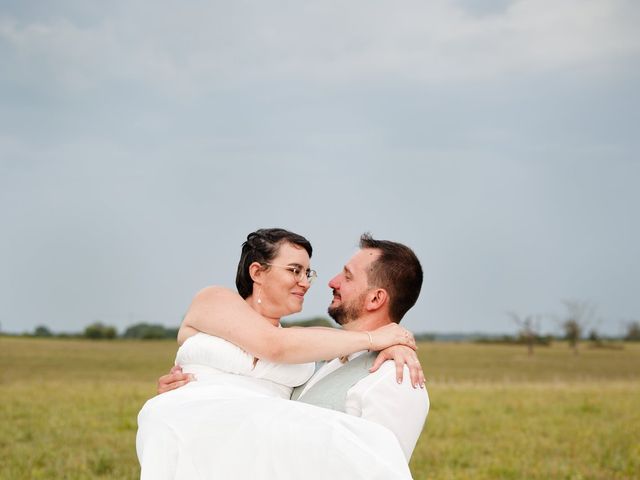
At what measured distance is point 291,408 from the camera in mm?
4078

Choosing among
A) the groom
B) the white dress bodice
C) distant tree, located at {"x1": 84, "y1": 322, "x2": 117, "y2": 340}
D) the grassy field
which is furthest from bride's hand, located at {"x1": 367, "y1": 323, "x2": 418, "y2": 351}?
distant tree, located at {"x1": 84, "y1": 322, "x2": 117, "y2": 340}

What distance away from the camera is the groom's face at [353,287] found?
4855mm

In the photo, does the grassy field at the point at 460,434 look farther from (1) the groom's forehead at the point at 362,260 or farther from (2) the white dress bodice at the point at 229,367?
(1) the groom's forehead at the point at 362,260

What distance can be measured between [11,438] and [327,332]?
11139 mm

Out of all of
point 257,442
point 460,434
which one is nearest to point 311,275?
point 257,442

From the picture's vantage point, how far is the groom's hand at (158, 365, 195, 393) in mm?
4609

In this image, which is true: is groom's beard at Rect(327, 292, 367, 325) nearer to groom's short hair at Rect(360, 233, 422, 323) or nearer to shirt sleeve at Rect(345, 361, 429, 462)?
groom's short hair at Rect(360, 233, 422, 323)

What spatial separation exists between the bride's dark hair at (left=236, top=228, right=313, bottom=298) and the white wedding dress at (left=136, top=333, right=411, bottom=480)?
87 cm

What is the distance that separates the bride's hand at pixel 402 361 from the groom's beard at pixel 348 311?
1.39ft

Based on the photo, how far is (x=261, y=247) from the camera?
4.89 meters

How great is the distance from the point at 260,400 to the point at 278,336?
15.0 inches

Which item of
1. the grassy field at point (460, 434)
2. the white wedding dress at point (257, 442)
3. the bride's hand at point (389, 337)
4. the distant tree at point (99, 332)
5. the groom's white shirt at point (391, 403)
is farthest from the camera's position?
the distant tree at point (99, 332)

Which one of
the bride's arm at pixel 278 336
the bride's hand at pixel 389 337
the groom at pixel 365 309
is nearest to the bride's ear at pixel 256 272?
the bride's arm at pixel 278 336

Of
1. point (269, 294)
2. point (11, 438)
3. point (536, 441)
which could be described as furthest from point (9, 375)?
point (269, 294)
